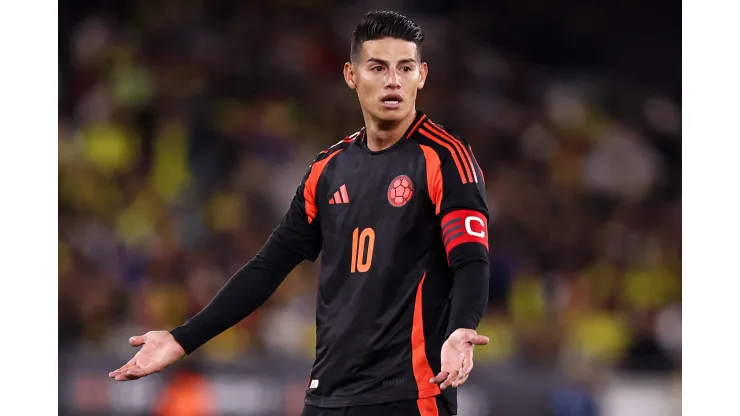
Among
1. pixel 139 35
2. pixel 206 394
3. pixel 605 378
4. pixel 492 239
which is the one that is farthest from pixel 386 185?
pixel 139 35

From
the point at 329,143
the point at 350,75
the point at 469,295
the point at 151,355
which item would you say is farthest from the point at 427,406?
the point at 329,143

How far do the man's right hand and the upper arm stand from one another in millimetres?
1161

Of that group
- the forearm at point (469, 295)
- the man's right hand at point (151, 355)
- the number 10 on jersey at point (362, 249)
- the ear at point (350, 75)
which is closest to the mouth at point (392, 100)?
the ear at point (350, 75)

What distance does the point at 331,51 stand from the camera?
34.0 feet

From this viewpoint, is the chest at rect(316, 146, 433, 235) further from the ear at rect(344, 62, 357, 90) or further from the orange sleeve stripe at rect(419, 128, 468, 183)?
the ear at rect(344, 62, 357, 90)

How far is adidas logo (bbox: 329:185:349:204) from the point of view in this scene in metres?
3.93

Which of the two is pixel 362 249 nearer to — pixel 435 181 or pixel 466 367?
pixel 435 181

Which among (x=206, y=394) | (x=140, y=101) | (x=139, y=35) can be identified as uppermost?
(x=139, y=35)

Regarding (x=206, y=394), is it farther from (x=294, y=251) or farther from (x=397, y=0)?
(x=397, y=0)

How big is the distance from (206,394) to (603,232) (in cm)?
420

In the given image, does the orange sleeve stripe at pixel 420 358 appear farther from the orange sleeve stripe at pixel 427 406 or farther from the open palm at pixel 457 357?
the open palm at pixel 457 357

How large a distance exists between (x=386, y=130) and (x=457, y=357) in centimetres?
103

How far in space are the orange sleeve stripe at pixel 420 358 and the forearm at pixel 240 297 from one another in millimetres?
693

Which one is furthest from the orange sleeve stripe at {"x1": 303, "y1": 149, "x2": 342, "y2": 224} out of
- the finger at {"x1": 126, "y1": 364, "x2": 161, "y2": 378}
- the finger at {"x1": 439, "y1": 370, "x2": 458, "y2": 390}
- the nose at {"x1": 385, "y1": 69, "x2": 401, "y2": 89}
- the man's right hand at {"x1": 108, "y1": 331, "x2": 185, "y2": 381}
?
the finger at {"x1": 439, "y1": 370, "x2": 458, "y2": 390}
